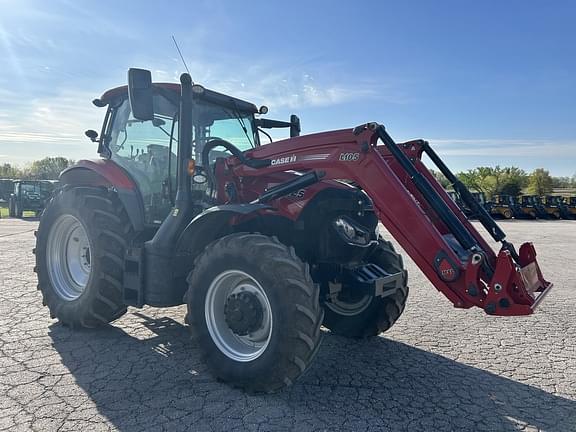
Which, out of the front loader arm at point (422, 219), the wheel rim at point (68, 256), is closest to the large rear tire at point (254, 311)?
the front loader arm at point (422, 219)

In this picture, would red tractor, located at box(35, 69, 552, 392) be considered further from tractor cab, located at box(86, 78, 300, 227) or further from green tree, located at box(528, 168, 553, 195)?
green tree, located at box(528, 168, 553, 195)

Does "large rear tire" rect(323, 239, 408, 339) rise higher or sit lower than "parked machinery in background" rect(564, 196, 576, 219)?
lower

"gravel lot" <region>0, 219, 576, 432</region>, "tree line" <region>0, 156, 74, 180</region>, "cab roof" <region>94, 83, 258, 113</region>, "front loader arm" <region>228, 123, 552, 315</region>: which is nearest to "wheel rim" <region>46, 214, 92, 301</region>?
"gravel lot" <region>0, 219, 576, 432</region>

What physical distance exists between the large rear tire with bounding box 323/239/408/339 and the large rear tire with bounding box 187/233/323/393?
1173 mm

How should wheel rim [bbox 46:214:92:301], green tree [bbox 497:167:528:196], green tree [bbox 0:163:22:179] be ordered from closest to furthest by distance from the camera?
wheel rim [bbox 46:214:92:301] → green tree [bbox 497:167:528:196] → green tree [bbox 0:163:22:179]

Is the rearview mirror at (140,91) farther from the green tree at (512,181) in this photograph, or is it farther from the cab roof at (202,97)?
the green tree at (512,181)

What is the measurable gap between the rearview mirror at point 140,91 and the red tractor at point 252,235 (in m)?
0.01

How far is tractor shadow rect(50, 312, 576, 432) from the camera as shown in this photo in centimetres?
294

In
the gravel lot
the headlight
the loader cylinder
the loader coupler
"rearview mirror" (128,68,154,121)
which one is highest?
"rearview mirror" (128,68,154,121)

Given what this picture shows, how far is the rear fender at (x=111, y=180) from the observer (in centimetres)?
471

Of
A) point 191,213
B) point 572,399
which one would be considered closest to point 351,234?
point 191,213

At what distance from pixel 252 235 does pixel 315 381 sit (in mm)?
1272

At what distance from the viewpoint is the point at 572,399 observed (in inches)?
131

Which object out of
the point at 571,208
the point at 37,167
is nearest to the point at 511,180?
the point at 571,208
